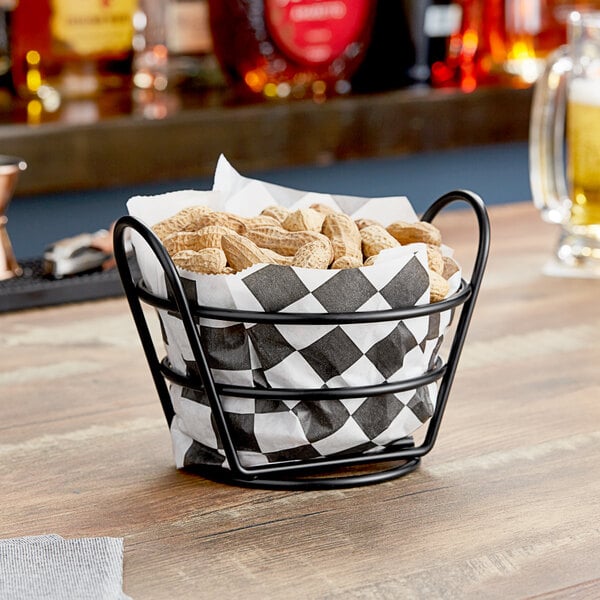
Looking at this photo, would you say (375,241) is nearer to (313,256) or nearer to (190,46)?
(313,256)

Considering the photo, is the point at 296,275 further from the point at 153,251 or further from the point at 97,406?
the point at 97,406

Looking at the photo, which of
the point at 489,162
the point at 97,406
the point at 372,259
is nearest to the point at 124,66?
the point at 489,162

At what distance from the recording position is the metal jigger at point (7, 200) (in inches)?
35.7

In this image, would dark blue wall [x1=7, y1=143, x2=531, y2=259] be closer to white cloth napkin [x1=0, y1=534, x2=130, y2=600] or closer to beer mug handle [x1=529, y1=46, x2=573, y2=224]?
beer mug handle [x1=529, y1=46, x2=573, y2=224]

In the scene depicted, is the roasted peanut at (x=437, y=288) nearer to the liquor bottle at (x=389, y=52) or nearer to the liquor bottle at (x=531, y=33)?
the liquor bottle at (x=389, y=52)

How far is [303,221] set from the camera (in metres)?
0.60

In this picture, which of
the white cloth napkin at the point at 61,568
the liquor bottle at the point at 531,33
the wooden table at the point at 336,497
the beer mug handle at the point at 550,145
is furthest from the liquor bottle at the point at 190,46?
the white cloth napkin at the point at 61,568

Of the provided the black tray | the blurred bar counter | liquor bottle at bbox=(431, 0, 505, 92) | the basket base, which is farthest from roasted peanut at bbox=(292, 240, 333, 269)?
liquor bottle at bbox=(431, 0, 505, 92)

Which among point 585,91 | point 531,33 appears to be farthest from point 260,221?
point 531,33

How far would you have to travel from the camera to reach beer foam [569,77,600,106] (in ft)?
3.26

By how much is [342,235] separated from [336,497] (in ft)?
0.45

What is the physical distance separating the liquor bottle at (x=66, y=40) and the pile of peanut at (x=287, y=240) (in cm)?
117

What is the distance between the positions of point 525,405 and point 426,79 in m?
1.31

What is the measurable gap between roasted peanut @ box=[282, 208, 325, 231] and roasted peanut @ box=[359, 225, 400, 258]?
1.0 inches
